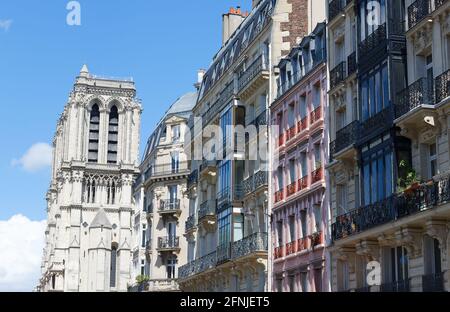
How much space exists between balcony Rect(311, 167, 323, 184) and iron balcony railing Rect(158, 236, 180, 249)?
34856 mm

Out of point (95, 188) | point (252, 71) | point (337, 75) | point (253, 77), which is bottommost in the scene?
point (337, 75)

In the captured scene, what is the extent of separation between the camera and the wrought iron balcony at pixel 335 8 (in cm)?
3603

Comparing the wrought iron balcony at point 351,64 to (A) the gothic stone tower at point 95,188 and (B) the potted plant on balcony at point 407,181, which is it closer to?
(B) the potted plant on balcony at point 407,181

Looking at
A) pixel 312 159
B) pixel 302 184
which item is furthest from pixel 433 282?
pixel 302 184

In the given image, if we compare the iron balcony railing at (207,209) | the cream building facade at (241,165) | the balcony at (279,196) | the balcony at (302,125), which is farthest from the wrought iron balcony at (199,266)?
the balcony at (302,125)

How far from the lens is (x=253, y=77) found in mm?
46625

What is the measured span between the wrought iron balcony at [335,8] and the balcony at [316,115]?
3.84 m

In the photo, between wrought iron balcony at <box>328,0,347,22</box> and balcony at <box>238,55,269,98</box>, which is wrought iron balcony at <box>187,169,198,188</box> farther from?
wrought iron balcony at <box>328,0,347,22</box>

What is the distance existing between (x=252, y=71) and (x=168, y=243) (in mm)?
27688

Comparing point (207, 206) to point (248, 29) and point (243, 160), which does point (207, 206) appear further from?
point (248, 29)

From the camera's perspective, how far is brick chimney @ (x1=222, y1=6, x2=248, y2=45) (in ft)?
196

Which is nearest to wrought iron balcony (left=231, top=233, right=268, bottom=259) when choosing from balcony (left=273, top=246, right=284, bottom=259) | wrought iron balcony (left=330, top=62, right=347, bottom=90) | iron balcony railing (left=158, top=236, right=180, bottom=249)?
balcony (left=273, top=246, right=284, bottom=259)

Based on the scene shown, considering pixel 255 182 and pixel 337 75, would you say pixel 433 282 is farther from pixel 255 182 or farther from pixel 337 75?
pixel 255 182
